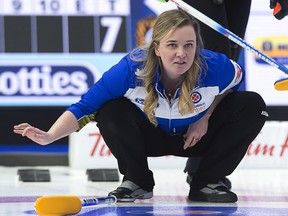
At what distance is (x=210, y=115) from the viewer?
316 cm

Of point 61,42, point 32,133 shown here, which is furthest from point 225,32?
point 61,42

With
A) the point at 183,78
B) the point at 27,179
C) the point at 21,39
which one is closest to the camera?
the point at 183,78

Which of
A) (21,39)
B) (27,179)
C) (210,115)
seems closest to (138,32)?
(21,39)

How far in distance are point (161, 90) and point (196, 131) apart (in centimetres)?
21

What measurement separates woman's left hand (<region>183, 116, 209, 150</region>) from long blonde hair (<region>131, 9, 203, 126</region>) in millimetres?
99

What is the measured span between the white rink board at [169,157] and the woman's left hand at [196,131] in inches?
61.4

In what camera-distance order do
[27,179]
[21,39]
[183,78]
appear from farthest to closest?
[21,39] → [27,179] → [183,78]

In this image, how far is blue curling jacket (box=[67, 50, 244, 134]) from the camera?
3.00 metres

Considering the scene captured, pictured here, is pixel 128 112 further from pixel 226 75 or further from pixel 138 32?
pixel 138 32

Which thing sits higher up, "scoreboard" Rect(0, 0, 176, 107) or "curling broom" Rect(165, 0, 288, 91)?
"curling broom" Rect(165, 0, 288, 91)

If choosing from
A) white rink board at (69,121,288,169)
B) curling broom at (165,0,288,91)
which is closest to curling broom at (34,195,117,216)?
curling broom at (165,0,288,91)

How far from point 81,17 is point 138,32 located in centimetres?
33

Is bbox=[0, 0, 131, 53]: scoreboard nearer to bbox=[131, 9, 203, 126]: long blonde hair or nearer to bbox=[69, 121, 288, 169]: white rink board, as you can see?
bbox=[69, 121, 288, 169]: white rink board

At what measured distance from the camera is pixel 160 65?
300 cm
